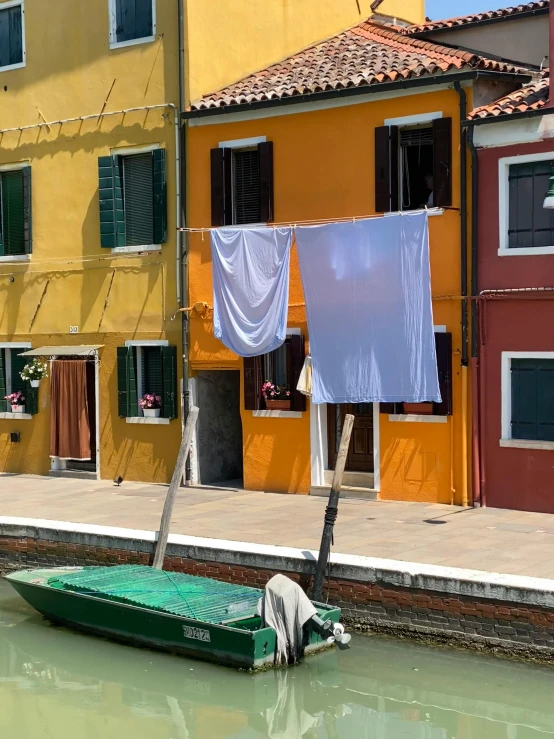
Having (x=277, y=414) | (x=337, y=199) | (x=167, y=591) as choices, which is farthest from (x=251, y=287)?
(x=167, y=591)

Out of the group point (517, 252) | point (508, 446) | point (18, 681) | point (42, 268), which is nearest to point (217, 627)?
point (18, 681)

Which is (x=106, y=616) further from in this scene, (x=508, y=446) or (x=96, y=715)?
(x=508, y=446)

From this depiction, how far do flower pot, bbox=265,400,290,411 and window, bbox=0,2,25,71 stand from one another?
25.4 ft

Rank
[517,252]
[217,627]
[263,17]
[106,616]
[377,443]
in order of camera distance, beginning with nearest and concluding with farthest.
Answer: [217,627], [106,616], [517,252], [377,443], [263,17]

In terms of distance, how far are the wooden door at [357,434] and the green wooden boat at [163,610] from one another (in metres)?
4.66

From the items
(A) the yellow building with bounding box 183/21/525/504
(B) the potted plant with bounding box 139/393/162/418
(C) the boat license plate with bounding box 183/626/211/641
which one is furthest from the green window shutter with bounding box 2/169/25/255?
(C) the boat license plate with bounding box 183/626/211/641

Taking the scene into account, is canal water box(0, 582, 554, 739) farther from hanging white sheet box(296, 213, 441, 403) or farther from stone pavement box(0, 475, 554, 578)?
hanging white sheet box(296, 213, 441, 403)

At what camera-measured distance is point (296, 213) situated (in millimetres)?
17969

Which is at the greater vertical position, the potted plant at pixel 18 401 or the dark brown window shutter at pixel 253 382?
the dark brown window shutter at pixel 253 382

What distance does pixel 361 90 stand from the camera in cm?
1697

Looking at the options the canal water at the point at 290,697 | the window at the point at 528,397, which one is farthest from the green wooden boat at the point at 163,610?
the window at the point at 528,397

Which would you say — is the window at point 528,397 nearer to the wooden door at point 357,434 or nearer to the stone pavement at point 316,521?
the stone pavement at point 316,521

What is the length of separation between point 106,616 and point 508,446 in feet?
19.7

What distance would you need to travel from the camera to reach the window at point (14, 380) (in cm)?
2111
